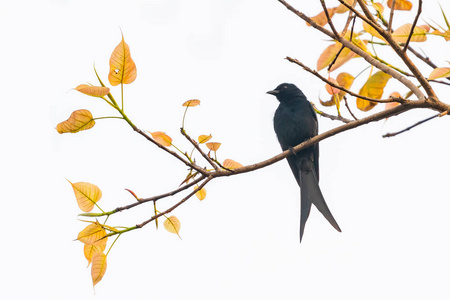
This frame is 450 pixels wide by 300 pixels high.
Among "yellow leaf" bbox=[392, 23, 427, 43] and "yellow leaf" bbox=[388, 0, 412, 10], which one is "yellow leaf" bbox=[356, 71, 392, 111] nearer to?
"yellow leaf" bbox=[392, 23, 427, 43]

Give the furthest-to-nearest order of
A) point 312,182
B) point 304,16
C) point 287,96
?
point 287,96 < point 312,182 < point 304,16

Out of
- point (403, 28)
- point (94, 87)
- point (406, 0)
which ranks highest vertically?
point (406, 0)

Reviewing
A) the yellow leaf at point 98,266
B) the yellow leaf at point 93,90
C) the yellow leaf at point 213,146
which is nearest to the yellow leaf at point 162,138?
the yellow leaf at point 213,146

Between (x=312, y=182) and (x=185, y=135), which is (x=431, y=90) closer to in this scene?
(x=185, y=135)

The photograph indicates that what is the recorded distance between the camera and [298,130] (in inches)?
176

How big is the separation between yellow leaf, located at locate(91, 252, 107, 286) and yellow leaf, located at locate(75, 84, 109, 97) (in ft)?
2.00

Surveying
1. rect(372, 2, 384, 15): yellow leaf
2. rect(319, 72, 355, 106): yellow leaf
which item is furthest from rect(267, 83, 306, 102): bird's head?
rect(372, 2, 384, 15): yellow leaf

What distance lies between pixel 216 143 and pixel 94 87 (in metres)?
0.63

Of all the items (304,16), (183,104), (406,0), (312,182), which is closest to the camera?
(304,16)

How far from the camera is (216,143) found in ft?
6.97

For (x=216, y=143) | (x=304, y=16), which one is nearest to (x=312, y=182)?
(x=216, y=143)

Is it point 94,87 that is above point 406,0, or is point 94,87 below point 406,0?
below

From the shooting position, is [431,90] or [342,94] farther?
[342,94]

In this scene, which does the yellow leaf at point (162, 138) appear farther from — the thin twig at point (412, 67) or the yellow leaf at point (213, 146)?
the thin twig at point (412, 67)
